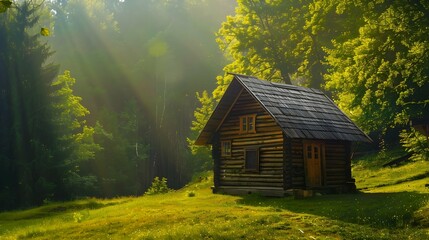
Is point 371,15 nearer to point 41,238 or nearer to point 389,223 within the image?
point 389,223

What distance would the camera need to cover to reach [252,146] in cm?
2753

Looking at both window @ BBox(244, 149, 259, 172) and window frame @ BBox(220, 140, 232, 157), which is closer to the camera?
window @ BBox(244, 149, 259, 172)

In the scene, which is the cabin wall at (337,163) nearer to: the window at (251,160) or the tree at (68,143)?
the window at (251,160)

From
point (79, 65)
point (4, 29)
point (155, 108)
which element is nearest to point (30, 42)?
point (4, 29)

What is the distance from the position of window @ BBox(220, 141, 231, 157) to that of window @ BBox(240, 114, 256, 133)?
1.64 metres

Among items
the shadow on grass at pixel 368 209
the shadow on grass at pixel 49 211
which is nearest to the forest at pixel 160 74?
the shadow on grass at pixel 368 209

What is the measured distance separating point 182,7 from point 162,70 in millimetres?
12769

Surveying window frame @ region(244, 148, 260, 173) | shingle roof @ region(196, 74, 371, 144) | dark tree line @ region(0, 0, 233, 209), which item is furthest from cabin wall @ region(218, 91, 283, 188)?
dark tree line @ region(0, 0, 233, 209)

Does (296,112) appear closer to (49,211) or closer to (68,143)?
(49,211)

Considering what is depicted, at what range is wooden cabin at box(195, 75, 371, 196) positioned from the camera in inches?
1013

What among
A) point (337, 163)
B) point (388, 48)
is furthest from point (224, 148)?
point (388, 48)

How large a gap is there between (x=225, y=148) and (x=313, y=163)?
576cm

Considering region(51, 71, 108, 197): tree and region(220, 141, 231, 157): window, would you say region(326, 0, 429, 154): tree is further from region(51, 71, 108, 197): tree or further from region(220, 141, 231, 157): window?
region(51, 71, 108, 197): tree

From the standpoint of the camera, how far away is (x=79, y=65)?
66.3 meters
